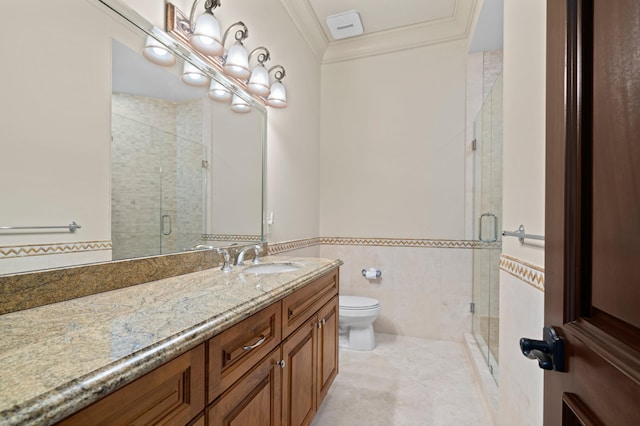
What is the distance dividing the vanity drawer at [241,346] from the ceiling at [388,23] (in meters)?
2.29

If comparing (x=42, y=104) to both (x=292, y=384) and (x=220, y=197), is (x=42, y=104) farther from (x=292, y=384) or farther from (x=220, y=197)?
(x=292, y=384)

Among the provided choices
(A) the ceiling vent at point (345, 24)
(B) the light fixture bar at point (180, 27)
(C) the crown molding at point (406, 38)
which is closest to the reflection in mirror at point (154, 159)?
(B) the light fixture bar at point (180, 27)

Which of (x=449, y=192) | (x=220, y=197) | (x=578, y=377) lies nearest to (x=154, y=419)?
(x=578, y=377)

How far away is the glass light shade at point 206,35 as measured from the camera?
1.45 m

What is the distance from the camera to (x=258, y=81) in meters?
1.97

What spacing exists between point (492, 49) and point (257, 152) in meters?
2.16

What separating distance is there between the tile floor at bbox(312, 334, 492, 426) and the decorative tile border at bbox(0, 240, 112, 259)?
140cm

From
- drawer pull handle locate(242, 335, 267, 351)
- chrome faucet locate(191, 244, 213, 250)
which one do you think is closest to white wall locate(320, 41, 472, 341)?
chrome faucet locate(191, 244, 213, 250)

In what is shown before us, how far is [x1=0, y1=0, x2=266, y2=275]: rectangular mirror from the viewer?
0.85 metres

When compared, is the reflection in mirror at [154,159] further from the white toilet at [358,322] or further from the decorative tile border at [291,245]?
the white toilet at [358,322]

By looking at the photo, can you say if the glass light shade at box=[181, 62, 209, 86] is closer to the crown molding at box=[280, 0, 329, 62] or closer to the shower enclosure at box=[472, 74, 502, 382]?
the crown molding at box=[280, 0, 329, 62]

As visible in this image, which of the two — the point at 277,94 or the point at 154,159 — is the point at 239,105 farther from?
the point at 154,159

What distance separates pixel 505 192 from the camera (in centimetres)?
141

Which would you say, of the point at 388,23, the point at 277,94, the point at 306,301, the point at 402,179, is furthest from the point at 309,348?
the point at 388,23
